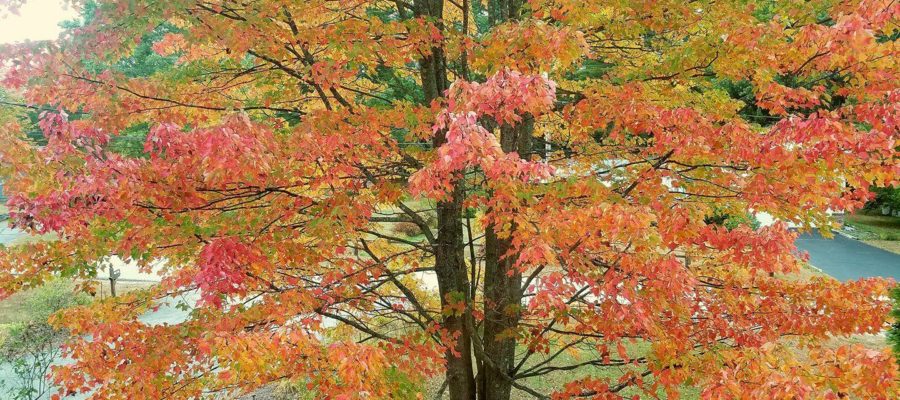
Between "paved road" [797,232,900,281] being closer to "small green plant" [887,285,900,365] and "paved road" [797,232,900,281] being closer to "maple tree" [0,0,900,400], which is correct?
"small green plant" [887,285,900,365]

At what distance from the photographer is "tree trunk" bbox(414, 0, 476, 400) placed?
509cm

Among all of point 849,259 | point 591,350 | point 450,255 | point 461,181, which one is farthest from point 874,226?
point 461,181

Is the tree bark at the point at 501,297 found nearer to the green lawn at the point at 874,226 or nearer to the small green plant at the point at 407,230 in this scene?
the small green plant at the point at 407,230

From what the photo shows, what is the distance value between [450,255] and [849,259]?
667 inches

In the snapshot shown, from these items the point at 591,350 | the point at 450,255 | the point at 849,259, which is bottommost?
the point at 849,259

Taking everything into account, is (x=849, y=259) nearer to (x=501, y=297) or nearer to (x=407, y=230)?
(x=407, y=230)

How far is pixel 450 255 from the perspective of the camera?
5508mm

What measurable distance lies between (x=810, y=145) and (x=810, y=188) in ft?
2.21

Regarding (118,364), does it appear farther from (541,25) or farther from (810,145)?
(810,145)

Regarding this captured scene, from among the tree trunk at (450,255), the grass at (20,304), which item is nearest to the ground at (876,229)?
the tree trunk at (450,255)

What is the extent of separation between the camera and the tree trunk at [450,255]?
5086 millimetres

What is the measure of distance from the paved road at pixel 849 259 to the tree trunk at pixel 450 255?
1262 centimetres

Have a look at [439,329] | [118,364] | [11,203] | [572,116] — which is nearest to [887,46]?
[572,116]

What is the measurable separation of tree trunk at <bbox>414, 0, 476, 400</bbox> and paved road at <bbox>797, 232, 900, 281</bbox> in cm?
1262
